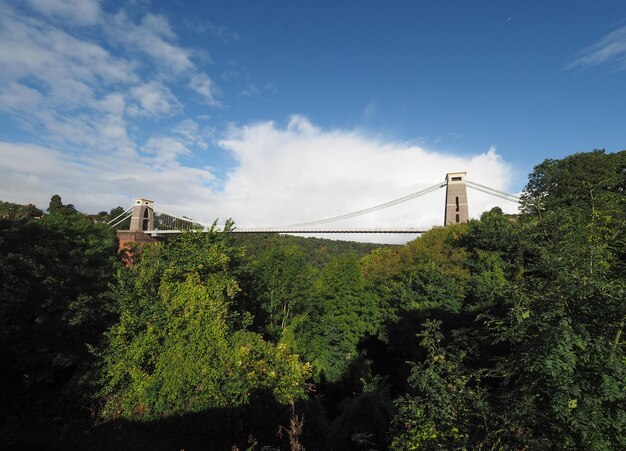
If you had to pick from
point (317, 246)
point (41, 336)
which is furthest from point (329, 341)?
point (317, 246)

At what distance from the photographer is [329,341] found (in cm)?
2155

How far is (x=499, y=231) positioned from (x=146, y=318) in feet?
61.4

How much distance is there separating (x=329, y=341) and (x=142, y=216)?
170 feet

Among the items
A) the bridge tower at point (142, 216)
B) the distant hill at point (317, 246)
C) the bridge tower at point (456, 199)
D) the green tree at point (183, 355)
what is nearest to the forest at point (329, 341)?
the green tree at point (183, 355)

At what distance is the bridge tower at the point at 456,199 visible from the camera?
4050 cm

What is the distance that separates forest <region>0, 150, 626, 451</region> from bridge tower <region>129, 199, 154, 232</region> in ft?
110

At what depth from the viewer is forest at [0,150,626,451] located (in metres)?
3.68

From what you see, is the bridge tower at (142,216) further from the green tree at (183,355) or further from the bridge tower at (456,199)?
the green tree at (183,355)

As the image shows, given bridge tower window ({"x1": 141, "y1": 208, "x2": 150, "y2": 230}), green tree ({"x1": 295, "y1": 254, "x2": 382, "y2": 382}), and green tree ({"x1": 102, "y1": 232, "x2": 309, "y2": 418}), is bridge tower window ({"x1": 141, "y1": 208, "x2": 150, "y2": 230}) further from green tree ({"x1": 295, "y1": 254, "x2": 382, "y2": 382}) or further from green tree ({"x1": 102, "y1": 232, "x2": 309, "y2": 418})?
green tree ({"x1": 102, "y1": 232, "x2": 309, "y2": 418})

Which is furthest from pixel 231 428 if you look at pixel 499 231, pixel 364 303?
pixel 499 231

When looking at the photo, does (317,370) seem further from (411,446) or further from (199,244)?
(411,446)

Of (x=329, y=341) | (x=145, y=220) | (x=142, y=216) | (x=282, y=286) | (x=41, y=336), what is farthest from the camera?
(x=145, y=220)

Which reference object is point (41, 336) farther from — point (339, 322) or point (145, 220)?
point (145, 220)

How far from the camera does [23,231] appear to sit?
15.5 meters
